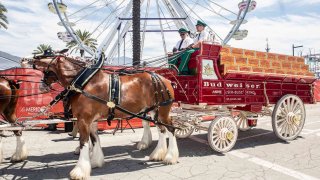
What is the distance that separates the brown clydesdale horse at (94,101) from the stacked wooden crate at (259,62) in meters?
1.68

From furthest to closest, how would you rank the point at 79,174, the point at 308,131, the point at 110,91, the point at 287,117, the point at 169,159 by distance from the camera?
the point at 308,131, the point at 287,117, the point at 169,159, the point at 110,91, the point at 79,174

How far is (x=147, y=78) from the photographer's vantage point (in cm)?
600

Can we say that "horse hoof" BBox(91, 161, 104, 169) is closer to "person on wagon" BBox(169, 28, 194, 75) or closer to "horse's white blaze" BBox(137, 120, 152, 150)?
"horse's white blaze" BBox(137, 120, 152, 150)

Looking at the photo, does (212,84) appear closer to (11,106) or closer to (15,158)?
(11,106)

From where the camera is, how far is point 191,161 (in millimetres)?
6102

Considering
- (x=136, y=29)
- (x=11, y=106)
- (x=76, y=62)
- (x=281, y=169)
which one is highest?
(x=136, y=29)

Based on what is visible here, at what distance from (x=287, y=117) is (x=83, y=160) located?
546 cm

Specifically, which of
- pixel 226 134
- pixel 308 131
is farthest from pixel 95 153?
pixel 308 131

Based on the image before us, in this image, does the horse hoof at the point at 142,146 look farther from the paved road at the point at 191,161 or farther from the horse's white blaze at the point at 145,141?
the paved road at the point at 191,161

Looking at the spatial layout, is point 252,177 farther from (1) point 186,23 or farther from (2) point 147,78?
(1) point 186,23

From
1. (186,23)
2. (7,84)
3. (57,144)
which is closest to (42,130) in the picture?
(57,144)

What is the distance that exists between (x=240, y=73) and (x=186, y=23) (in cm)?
1638

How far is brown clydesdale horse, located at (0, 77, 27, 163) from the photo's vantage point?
5.95 metres

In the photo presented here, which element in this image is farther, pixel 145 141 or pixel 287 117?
A: pixel 287 117
